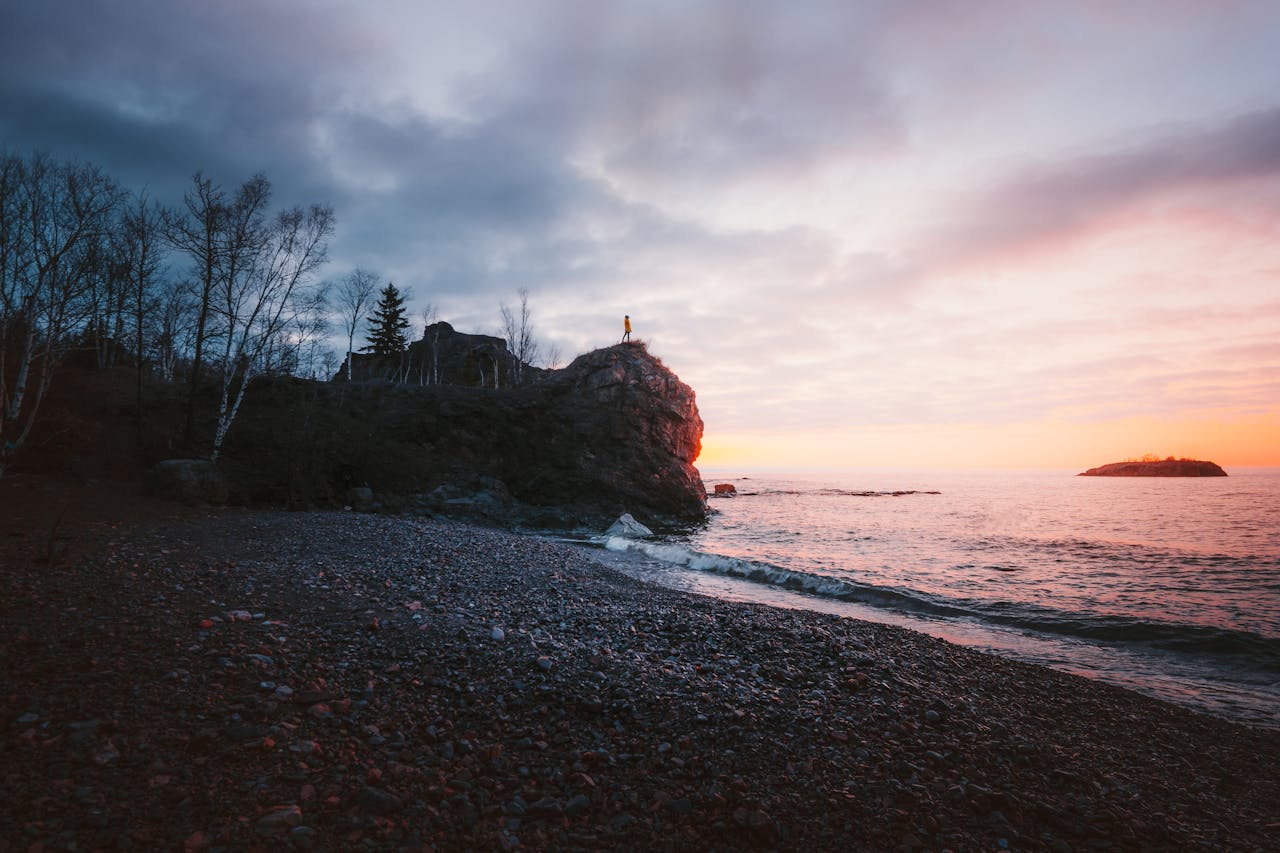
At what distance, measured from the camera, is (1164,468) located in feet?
375

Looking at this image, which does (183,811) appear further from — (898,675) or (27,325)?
(27,325)

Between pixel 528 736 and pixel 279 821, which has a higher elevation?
pixel 279 821

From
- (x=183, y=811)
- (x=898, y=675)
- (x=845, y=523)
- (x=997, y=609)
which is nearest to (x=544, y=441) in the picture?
(x=845, y=523)

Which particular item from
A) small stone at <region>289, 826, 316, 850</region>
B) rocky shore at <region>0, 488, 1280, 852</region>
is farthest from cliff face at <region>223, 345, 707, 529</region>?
small stone at <region>289, 826, 316, 850</region>

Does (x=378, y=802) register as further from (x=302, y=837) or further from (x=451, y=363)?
(x=451, y=363)

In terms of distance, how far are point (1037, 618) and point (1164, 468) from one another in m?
146

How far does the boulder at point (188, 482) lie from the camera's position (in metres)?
18.9

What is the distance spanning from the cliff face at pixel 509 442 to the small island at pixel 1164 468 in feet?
423

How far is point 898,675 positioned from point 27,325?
26362mm

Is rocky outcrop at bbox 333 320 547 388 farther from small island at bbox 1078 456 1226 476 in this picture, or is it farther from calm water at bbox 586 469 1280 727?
small island at bbox 1078 456 1226 476

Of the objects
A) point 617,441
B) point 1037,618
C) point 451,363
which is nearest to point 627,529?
point 617,441

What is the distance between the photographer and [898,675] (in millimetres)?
7676

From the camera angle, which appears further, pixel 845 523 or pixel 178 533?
pixel 845 523

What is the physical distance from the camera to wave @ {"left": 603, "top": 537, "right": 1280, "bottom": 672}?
11.0 m
